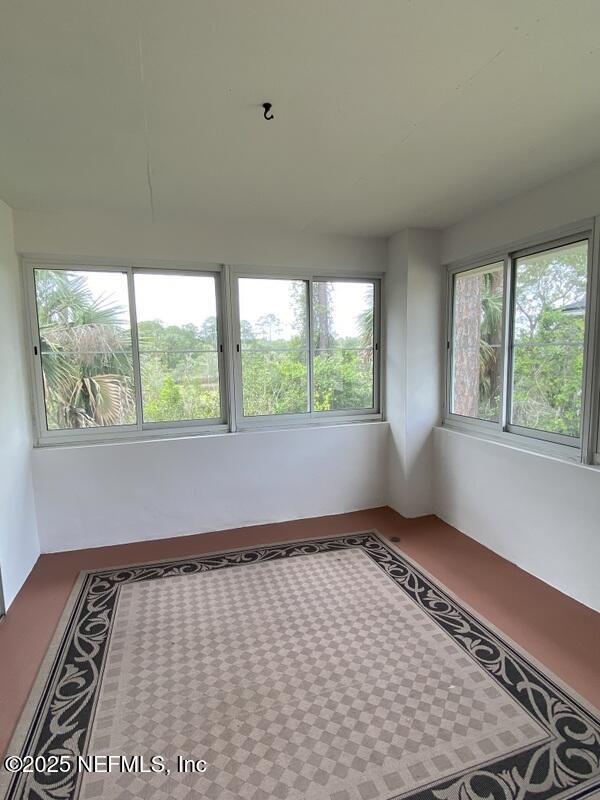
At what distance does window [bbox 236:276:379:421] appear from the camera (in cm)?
357

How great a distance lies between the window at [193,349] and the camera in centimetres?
314

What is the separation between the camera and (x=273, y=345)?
3.62 meters

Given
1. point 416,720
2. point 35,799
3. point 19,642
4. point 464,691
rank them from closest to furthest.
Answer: point 35,799 < point 416,720 < point 464,691 < point 19,642

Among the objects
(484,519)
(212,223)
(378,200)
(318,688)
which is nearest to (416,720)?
(318,688)

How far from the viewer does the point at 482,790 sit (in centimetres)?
139

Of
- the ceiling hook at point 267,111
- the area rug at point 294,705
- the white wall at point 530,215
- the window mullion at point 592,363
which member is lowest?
the area rug at point 294,705

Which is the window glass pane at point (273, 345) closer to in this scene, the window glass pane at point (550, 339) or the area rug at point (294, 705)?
the area rug at point (294, 705)

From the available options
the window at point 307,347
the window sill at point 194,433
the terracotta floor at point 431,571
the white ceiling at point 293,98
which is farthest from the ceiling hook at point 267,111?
the terracotta floor at point 431,571

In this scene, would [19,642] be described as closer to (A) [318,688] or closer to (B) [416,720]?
(A) [318,688]

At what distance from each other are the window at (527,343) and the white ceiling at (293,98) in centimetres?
55

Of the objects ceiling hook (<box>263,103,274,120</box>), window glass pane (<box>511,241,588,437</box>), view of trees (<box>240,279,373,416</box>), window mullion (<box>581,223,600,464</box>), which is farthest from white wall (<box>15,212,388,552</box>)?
window mullion (<box>581,223,600,464</box>)

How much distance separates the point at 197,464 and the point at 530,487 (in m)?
2.46

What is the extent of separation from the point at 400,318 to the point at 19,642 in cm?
341

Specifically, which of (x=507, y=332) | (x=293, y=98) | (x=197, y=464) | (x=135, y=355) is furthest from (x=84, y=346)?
(x=507, y=332)
